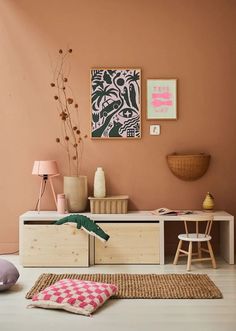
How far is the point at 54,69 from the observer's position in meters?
5.60

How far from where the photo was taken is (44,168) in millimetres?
5328

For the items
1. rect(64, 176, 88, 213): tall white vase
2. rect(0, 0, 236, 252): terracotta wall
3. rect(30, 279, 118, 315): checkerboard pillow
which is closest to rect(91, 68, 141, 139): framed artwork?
rect(0, 0, 236, 252): terracotta wall

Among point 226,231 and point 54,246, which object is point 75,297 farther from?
point 226,231

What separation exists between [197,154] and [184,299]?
1999 millimetres

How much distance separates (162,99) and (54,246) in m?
1.91

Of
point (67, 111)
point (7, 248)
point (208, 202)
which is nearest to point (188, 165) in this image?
point (208, 202)

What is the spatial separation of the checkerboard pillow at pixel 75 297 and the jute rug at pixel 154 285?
188 millimetres

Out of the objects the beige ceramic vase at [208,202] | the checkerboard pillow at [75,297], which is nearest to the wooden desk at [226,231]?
the beige ceramic vase at [208,202]

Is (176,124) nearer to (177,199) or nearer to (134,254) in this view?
(177,199)

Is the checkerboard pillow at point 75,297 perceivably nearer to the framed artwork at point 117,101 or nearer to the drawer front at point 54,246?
the drawer front at point 54,246

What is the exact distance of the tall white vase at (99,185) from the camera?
17.7ft

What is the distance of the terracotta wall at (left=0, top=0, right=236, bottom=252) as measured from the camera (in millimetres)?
5555

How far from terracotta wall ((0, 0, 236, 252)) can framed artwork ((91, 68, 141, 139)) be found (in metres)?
0.08

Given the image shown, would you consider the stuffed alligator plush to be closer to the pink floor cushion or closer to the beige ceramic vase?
the pink floor cushion
